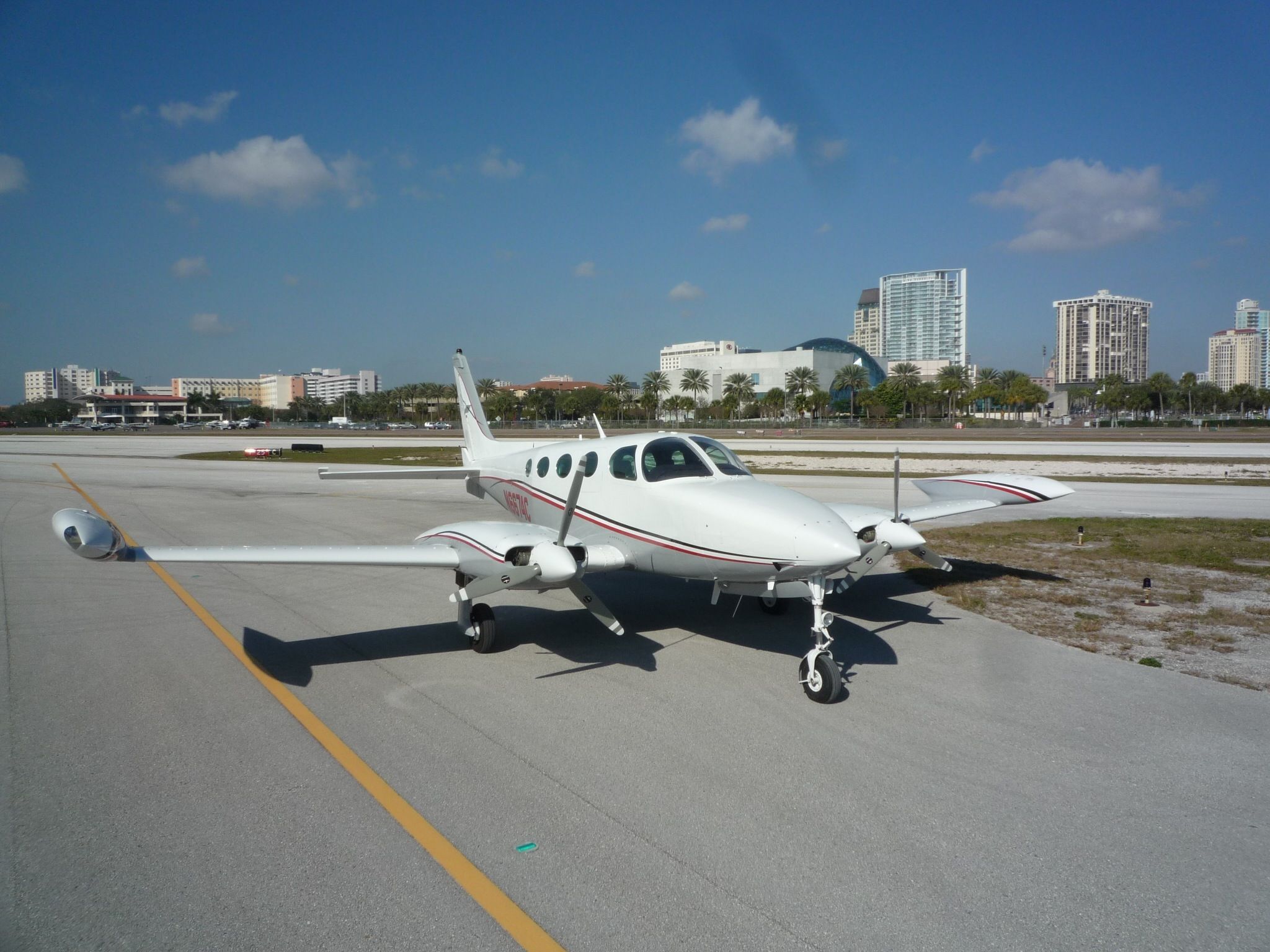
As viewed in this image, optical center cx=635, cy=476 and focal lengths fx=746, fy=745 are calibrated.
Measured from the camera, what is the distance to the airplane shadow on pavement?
30.3 ft

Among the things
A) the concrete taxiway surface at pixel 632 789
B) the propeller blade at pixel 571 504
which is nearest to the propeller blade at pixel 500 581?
the propeller blade at pixel 571 504

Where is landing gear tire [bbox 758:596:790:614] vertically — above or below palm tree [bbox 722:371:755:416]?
below

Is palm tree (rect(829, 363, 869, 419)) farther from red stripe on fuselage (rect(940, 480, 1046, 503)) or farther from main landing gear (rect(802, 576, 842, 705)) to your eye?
main landing gear (rect(802, 576, 842, 705))

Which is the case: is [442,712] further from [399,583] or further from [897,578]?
[897,578]

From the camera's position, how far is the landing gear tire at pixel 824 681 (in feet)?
24.8

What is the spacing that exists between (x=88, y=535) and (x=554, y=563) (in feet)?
14.2

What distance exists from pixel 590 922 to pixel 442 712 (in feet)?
11.9

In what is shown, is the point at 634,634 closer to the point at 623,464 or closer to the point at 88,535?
the point at 623,464

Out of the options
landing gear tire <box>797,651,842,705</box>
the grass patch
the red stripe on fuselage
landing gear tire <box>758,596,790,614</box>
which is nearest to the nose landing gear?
landing gear tire <box>797,651,842,705</box>

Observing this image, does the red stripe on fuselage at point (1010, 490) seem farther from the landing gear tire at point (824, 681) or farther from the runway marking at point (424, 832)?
the runway marking at point (424, 832)

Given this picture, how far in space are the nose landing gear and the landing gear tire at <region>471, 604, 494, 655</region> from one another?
388 centimetres

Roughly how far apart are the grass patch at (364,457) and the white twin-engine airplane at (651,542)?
3049 centimetres

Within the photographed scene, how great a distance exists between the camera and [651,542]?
9.25m

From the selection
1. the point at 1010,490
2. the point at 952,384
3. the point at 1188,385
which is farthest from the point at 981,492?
the point at 1188,385
